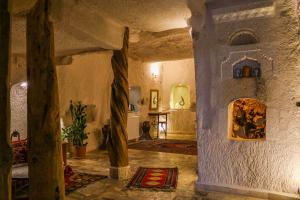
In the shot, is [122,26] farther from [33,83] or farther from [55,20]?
[33,83]

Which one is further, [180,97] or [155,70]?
[180,97]

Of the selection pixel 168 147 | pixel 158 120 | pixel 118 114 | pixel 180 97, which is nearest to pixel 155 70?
pixel 180 97

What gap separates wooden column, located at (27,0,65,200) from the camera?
246 cm

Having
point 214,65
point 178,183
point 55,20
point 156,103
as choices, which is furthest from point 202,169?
point 156,103

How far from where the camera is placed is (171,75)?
11383mm

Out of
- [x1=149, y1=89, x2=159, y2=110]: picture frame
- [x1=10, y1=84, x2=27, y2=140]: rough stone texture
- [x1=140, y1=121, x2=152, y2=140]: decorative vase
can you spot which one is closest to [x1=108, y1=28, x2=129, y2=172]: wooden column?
[x1=10, y1=84, x2=27, y2=140]: rough stone texture

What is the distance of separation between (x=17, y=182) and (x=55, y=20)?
2.32 meters

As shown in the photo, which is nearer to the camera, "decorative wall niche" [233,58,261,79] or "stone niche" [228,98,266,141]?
"decorative wall niche" [233,58,261,79]

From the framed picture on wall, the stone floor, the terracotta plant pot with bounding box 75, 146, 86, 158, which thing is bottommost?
the stone floor

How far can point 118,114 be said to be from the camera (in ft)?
14.7

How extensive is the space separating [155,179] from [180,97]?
712cm

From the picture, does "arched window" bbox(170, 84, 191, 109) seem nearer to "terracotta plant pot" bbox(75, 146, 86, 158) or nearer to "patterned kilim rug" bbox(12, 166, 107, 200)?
"terracotta plant pot" bbox(75, 146, 86, 158)

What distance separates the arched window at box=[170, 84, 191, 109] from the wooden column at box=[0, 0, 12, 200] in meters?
9.63

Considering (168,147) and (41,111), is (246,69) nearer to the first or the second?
(41,111)
